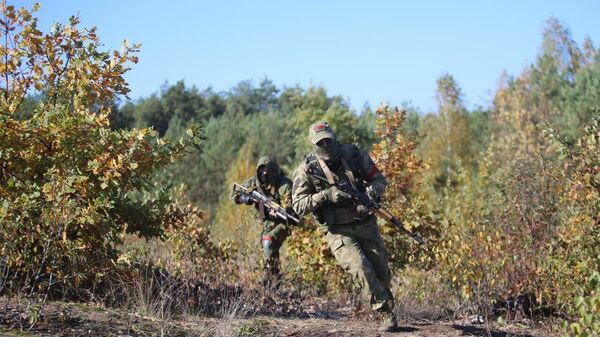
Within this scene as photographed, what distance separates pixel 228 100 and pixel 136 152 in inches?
1885

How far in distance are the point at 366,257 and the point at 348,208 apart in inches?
18.7

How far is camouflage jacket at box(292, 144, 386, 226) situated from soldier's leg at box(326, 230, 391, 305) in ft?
0.52

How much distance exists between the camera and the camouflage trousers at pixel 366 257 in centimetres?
714

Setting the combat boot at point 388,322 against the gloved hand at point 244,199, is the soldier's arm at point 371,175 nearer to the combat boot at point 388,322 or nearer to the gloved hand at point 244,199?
the combat boot at point 388,322

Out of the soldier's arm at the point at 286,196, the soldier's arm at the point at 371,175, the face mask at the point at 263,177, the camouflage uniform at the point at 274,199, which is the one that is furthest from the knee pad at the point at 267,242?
the soldier's arm at the point at 371,175

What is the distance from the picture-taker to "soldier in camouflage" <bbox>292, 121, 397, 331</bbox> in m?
7.16

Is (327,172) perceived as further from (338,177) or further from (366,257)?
(366,257)

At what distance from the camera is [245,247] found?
10203 mm

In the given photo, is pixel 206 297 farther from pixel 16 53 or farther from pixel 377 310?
pixel 16 53

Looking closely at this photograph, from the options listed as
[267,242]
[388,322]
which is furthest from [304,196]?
[267,242]

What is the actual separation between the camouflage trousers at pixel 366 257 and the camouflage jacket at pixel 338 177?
111 mm

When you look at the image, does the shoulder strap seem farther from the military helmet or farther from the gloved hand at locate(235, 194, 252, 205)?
the gloved hand at locate(235, 194, 252, 205)

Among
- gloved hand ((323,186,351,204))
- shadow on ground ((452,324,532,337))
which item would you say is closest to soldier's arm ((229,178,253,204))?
gloved hand ((323,186,351,204))

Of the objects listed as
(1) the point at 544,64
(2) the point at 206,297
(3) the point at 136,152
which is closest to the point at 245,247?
(2) the point at 206,297
